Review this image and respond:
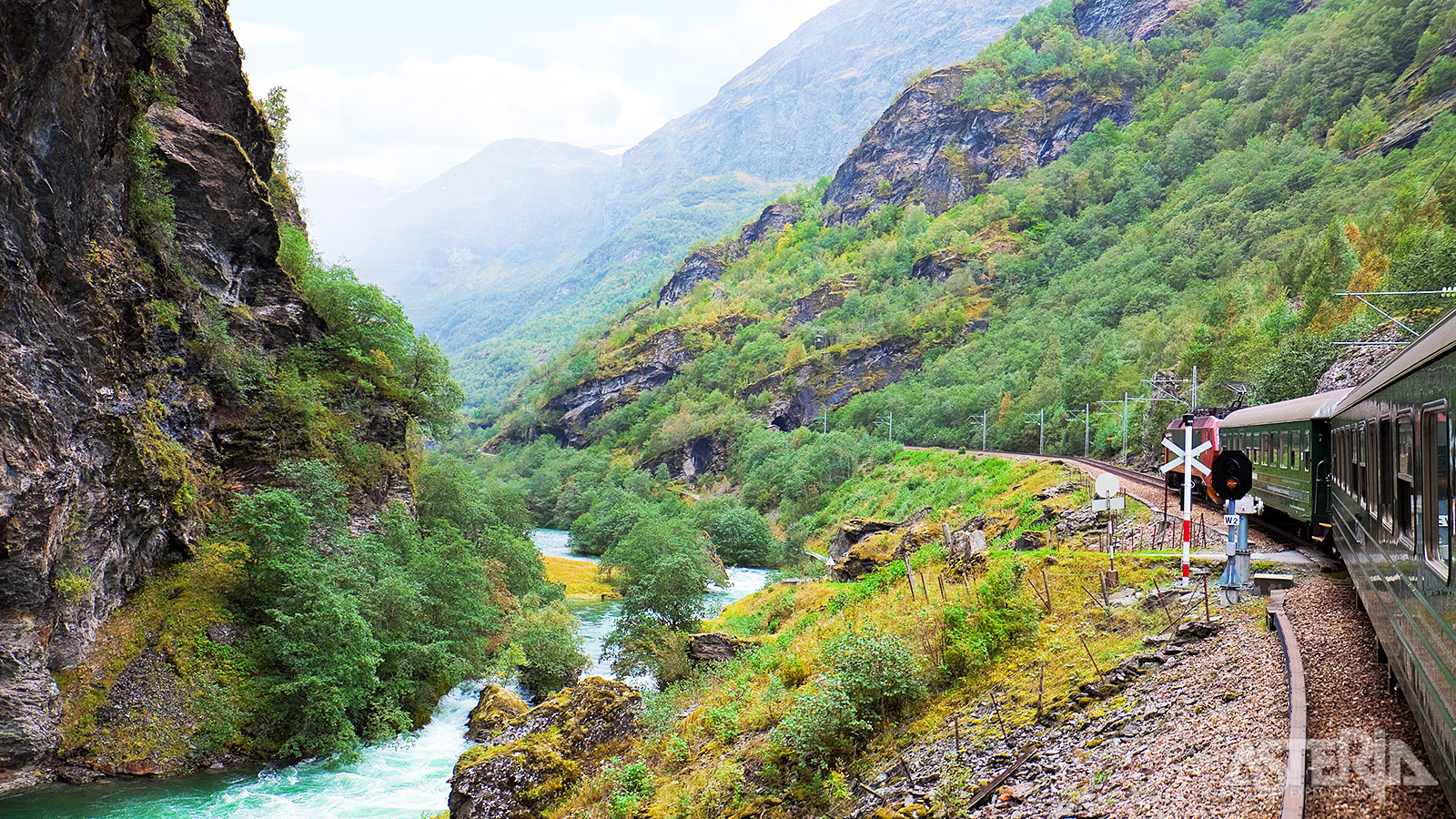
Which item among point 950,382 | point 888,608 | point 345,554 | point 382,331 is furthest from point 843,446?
point 888,608

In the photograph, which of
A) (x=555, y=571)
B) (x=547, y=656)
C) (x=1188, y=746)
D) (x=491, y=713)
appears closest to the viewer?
(x=1188, y=746)

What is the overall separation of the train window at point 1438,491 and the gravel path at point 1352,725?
1.74 m

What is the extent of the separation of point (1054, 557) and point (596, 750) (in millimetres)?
10011

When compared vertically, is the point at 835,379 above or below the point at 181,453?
below

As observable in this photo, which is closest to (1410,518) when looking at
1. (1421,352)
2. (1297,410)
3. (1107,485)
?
(1421,352)

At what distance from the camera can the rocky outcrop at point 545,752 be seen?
1450 centimetres

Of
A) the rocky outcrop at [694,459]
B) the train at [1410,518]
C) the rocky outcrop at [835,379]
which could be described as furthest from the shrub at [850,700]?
the rocky outcrop at [835,379]

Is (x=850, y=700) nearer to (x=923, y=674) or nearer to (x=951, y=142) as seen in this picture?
(x=923, y=674)

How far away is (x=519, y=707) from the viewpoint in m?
24.2

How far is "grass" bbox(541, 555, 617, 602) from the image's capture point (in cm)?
5219

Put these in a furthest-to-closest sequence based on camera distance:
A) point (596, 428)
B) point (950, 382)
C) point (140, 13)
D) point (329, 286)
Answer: point (596, 428) < point (950, 382) < point (329, 286) < point (140, 13)

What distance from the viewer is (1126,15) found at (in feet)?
605

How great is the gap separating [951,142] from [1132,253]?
77.1 metres

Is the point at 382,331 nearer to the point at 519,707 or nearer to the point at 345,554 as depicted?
the point at 345,554
